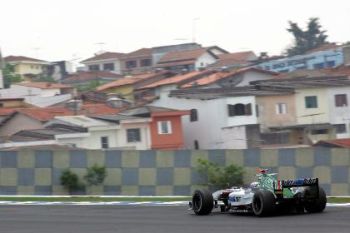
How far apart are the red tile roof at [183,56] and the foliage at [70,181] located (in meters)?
74.6

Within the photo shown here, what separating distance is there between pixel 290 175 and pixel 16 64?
333 ft

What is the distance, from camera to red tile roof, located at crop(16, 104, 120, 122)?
51.7m

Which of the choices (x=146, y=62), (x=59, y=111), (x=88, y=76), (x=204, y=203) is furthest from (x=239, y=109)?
(x=146, y=62)

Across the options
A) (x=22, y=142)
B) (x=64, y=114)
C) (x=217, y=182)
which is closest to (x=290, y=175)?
(x=217, y=182)

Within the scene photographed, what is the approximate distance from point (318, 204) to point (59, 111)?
43.2 meters

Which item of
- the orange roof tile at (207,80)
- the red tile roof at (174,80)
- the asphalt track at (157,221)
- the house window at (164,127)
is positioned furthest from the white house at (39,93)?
the asphalt track at (157,221)

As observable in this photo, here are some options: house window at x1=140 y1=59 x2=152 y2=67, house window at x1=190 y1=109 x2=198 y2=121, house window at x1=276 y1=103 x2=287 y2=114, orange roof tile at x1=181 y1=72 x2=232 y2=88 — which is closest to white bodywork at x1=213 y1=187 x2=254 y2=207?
house window at x1=190 y1=109 x2=198 y2=121

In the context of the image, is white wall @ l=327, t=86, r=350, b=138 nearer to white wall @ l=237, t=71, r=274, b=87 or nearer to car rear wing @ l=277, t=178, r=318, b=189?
white wall @ l=237, t=71, r=274, b=87

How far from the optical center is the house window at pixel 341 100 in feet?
193

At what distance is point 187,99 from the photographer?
57.1m

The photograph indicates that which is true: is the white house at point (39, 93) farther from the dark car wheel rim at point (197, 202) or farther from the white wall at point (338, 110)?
the dark car wheel rim at point (197, 202)

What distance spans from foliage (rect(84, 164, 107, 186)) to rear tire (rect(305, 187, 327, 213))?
9311mm

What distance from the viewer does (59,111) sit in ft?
183

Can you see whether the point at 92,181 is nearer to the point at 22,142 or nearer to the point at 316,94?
the point at 22,142
